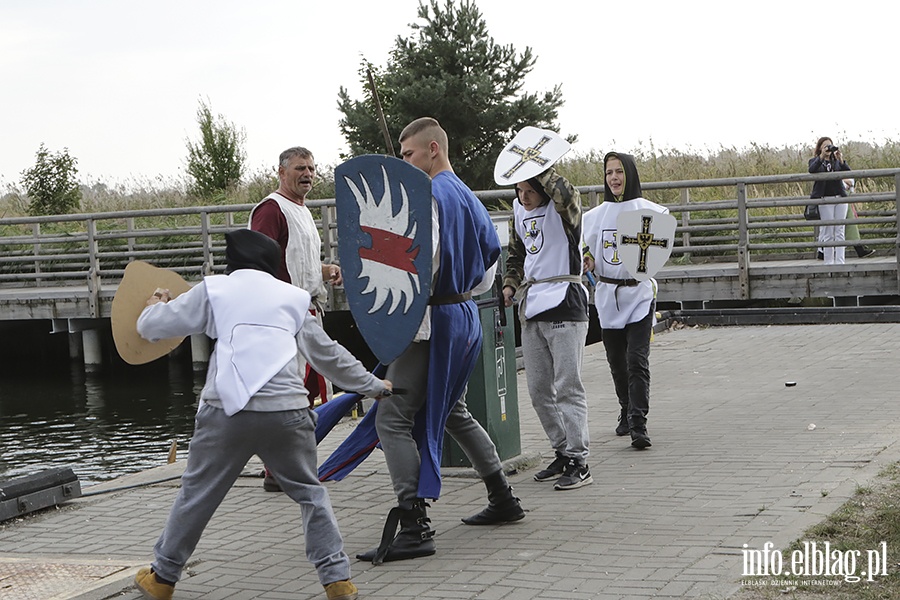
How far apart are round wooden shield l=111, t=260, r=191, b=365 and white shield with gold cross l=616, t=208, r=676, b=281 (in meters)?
3.92

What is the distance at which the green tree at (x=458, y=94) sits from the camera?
33.5 meters

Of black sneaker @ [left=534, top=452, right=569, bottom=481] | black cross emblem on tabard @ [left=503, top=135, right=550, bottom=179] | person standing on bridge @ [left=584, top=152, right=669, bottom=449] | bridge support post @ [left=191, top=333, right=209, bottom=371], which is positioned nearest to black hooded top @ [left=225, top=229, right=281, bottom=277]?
black cross emblem on tabard @ [left=503, top=135, right=550, bottom=179]

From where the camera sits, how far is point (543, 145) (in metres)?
7.34

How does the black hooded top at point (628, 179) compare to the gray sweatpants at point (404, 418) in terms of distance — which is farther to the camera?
the black hooded top at point (628, 179)

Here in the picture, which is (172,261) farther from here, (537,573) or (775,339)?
(537,573)

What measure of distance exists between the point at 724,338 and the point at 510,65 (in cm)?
2099

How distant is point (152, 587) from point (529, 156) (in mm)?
3264

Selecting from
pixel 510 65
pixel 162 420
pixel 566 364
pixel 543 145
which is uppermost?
pixel 510 65

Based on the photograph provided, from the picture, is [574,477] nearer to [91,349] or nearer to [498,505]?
[498,505]

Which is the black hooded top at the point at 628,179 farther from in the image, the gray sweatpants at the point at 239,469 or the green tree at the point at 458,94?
the green tree at the point at 458,94

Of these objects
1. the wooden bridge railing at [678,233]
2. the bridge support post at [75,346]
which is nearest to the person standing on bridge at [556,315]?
the wooden bridge railing at [678,233]

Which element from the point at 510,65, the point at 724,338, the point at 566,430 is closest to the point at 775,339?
the point at 724,338

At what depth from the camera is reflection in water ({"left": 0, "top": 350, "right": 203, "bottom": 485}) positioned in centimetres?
1234

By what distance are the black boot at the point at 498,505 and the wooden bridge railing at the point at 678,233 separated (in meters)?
11.2
